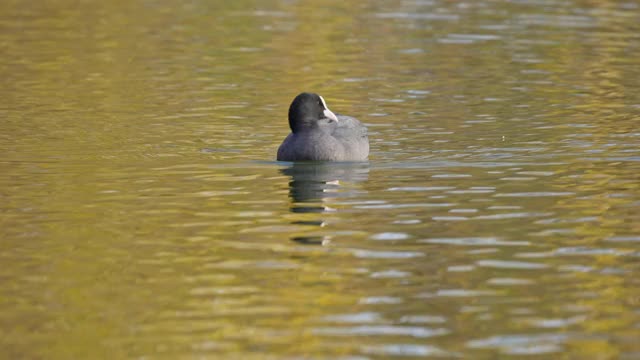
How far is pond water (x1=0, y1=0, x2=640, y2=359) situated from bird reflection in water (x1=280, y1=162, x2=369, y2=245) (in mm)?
50

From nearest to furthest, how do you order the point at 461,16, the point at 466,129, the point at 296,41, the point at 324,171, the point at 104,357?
the point at 104,357, the point at 324,171, the point at 466,129, the point at 296,41, the point at 461,16

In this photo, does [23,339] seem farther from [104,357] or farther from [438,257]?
[438,257]

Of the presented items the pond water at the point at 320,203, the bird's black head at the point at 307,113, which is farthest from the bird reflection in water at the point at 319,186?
the bird's black head at the point at 307,113

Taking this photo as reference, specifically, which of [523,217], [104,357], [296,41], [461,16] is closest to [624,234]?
[523,217]

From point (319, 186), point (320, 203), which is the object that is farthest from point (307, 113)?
point (320, 203)

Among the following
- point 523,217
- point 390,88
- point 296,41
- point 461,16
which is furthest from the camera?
point 461,16

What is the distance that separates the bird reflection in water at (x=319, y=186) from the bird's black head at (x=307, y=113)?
1.65 ft

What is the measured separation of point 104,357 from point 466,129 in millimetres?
11248

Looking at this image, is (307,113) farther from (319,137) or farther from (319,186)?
(319,186)

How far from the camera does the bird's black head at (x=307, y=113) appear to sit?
1886 centimetres

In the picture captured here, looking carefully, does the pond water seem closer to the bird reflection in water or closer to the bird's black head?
the bird reflection in water

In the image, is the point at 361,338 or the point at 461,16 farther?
the point at 461,16

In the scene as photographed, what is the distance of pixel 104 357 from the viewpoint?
1059 centimetres

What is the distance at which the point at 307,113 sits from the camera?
18891 mm
